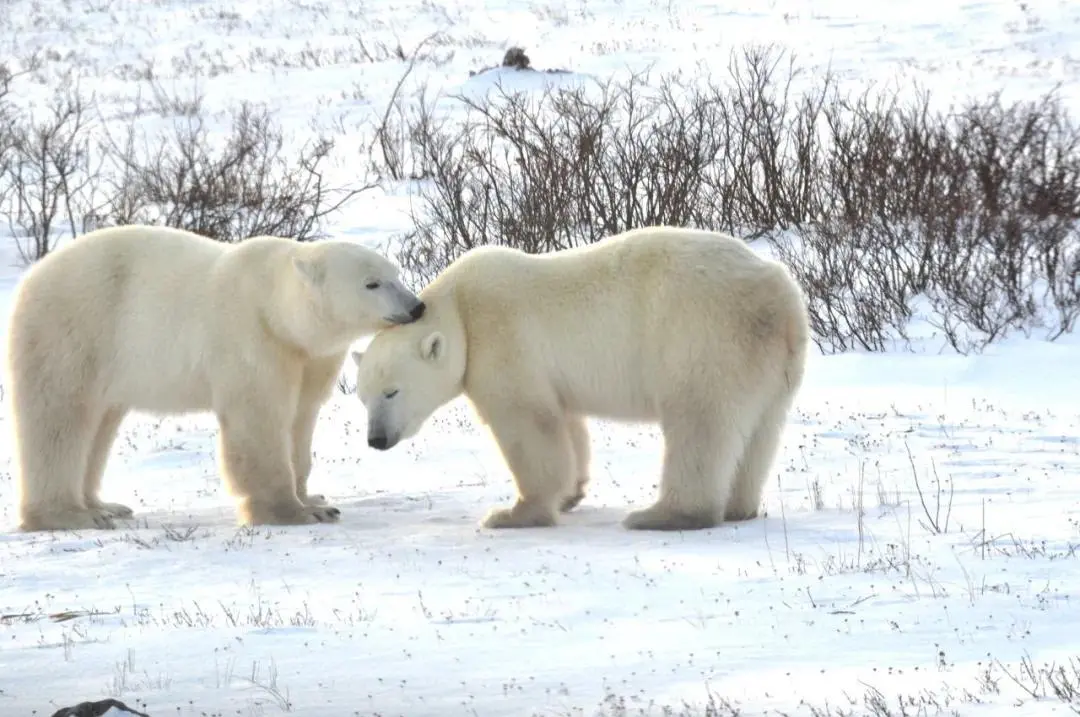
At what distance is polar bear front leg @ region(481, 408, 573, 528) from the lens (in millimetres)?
5824

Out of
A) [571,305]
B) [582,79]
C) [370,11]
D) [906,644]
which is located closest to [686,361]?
[571,305]

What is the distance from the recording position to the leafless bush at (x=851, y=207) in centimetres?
1096

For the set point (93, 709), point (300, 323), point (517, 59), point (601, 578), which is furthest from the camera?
point (517, 59)

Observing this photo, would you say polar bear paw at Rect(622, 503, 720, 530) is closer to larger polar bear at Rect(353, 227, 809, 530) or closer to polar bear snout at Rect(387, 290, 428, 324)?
larger polar bear at Rect(353, 227, 809, 530)

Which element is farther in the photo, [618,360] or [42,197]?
[42,197]

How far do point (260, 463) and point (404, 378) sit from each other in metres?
0.67

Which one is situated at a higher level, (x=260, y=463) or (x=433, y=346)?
(x=433, y=346)

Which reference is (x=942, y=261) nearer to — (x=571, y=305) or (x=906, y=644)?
(x=571, y=305)

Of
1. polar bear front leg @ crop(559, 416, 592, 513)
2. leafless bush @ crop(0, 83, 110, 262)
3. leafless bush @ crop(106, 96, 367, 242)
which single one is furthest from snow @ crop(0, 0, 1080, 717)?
leafless bush @ crop(0, 83, 110, 262)

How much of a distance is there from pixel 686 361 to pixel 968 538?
45.8 inches

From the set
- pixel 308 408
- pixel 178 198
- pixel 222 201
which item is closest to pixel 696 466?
pixel 308 408

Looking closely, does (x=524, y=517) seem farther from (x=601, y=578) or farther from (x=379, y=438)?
(x=601, y=578)

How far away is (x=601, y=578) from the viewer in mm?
4809

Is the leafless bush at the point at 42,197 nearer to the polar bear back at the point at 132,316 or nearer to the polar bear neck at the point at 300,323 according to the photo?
the polar bear back at the point at 132,316
